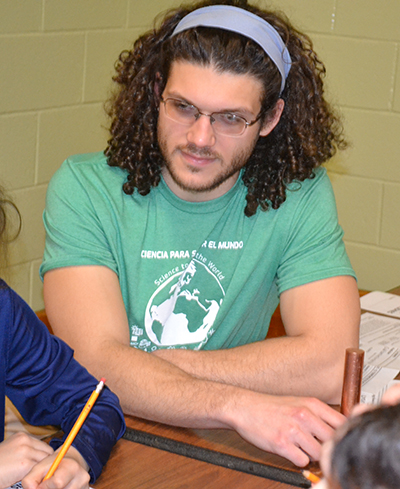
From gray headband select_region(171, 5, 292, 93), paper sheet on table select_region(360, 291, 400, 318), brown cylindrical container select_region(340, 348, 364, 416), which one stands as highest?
gray headband select_region(171, 5, 292, 93)

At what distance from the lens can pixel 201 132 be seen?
1596mm

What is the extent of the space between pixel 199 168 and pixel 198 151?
0.04m

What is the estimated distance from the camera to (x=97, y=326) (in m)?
1.47

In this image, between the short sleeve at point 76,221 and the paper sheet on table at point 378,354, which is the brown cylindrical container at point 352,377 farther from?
the short sleeve at point 76,221

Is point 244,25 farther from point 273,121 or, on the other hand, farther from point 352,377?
point 352,377

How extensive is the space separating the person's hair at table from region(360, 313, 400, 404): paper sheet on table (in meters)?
0.84

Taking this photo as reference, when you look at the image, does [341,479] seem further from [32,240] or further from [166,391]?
[32,240]

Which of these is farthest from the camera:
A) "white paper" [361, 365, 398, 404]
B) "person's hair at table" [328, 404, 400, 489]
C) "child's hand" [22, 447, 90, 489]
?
"white paper" [361, 365, 398, 404]

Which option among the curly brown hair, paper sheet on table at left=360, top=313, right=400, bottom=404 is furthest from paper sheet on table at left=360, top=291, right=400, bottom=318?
the curly brown hair

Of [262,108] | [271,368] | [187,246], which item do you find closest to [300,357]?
[271,368]

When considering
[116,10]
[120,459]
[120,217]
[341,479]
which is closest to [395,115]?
[116,10]

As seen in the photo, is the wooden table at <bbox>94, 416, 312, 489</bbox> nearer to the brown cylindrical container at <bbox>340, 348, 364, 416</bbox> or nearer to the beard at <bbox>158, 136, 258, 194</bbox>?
the brown cylindrical container at <bbox>340, 348, 364, 416</bbox>

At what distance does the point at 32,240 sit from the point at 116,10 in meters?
0.98

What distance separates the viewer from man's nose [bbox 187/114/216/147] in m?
1.60
